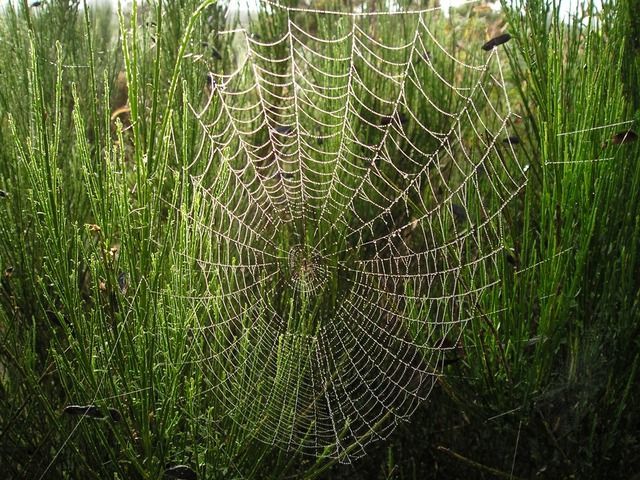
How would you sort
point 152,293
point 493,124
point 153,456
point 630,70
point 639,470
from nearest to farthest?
point 152,293
point 153,456
point 630,70
point 639,470
point 493,124

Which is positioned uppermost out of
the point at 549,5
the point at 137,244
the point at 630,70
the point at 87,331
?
the point at 549,5

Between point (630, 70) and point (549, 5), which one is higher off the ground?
point (549, 5)

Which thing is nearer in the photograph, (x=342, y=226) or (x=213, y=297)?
(x=213, y=297)

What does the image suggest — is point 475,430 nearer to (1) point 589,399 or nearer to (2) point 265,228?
(1) point 589,399

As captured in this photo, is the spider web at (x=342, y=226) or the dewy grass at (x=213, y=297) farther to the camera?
the spider web at (x=342, y=226)

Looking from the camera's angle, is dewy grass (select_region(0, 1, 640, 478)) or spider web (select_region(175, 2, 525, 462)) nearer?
dewy grass (select_region(0, 1, 640, 478))

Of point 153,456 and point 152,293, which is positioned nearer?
point 152,293

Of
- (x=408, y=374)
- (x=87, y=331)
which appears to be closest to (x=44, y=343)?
(x=87, y=331)

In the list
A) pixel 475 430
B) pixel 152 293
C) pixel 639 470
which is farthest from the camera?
pixel 475 430
